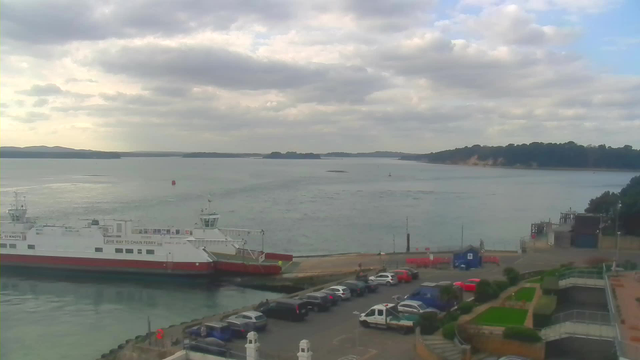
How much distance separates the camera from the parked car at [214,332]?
49.5 ft

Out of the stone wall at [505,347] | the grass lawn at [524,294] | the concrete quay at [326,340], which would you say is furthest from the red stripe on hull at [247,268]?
the stone wall at [505,347]

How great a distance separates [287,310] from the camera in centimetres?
A: 1738

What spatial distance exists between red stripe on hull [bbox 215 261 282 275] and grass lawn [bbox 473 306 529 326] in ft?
55.9

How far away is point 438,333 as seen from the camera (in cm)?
1448

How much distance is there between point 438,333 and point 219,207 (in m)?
58.1

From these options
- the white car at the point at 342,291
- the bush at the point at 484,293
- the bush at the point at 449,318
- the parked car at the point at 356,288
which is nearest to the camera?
the bush at the point at 449,318

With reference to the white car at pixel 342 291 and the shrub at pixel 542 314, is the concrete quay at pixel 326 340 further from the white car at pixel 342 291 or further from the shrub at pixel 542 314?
the shrub at pixel 542 314

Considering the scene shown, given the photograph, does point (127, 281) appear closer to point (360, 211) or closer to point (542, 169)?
point (360, 211)

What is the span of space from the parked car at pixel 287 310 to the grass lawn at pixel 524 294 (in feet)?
22.0

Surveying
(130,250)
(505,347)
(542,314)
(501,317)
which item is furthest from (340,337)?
(130,250)

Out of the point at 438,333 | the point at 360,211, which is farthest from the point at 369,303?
the point at 360,211

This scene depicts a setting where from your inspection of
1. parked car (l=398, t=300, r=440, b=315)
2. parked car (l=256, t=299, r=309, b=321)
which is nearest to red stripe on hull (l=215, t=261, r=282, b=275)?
parked car (l=256, t=299, r=309, b=321)

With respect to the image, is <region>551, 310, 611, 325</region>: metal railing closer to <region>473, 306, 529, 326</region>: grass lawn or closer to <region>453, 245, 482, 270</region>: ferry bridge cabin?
<region>473, 306, 529, 326</region>: grass lawn

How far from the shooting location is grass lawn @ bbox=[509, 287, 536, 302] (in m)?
17.8
